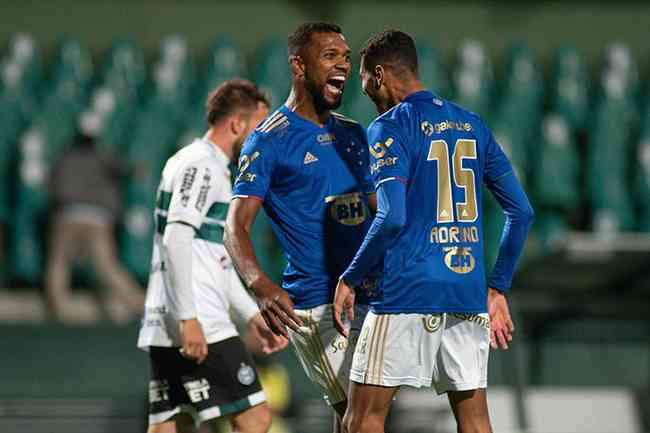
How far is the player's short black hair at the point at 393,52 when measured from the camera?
399 cm

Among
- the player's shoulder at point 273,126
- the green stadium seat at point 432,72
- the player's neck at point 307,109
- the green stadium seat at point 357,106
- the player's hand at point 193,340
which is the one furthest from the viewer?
the green stadium seat at point 432,72

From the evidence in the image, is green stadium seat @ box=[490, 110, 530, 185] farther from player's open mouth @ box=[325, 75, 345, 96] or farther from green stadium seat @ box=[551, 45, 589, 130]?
player's open mouth @ box=[325, 75, 345, 96]

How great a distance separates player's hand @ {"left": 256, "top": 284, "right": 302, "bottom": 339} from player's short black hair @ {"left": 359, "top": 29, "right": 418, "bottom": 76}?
2.80 feet

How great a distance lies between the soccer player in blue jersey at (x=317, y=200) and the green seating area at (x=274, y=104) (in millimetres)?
5297

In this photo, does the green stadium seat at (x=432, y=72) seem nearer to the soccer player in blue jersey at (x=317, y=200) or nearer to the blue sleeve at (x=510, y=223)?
the soccer player in blue jersey at (x=317, y=200)

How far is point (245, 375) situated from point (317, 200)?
1043 mm

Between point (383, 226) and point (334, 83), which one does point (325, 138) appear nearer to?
point (334, 83)

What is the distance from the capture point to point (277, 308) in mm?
3908

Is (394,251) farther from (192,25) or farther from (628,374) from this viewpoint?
(192,25)

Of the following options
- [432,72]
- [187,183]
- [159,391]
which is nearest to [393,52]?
[187,183]

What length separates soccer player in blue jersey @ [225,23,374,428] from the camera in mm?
4223

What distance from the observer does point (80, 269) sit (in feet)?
32.4

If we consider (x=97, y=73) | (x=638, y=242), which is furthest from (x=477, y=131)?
(x=97, y=73)

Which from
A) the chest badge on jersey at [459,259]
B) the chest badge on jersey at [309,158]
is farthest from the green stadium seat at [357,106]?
the chest badge on jersey at [459,259]
